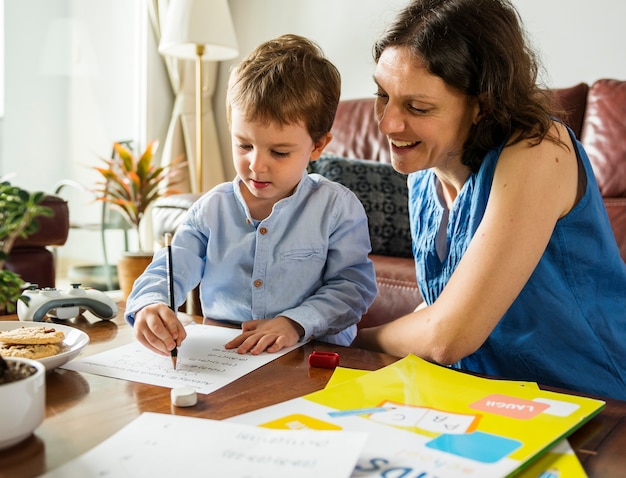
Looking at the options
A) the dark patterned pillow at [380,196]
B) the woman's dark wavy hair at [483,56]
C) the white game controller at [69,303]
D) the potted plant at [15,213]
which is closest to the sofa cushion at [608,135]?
the dark patterned pillow at [380,196]

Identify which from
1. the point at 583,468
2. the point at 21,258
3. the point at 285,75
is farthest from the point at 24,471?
the point at 21,258

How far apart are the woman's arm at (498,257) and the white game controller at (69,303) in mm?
499

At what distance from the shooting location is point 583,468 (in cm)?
58

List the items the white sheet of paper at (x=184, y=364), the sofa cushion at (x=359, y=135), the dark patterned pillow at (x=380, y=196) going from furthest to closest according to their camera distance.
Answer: the sofa cushion at (x=359, y=135)
the dark patterned pillow at (x=380, y=196)
the white sheet of paper at (x=184, y=364)

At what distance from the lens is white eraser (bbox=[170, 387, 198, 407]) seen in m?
0.71

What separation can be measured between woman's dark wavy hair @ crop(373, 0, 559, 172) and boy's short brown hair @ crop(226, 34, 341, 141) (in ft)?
0.51

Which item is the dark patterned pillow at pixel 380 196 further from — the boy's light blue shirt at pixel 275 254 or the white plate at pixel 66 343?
the white plate at pixel 66 343

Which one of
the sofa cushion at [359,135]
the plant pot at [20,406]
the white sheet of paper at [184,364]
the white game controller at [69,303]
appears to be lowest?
the white game controller at [69,303]

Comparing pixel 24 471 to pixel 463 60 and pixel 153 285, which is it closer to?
pixel 153 285

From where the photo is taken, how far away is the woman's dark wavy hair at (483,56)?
3.50 feet

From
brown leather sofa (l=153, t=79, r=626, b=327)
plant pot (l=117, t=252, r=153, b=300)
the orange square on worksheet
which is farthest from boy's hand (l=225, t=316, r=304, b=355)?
plant pot (l=117, t=252, r=153, b=300)

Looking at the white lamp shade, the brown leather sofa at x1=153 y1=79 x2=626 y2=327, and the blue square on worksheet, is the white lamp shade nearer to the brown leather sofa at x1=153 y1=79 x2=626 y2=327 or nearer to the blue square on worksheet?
the brown leather sofa at x1=153 y1=79 x2=626 y2=327

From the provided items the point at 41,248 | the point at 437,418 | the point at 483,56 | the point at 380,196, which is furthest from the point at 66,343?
the point at 380,196

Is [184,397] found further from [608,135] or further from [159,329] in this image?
[608,135]
